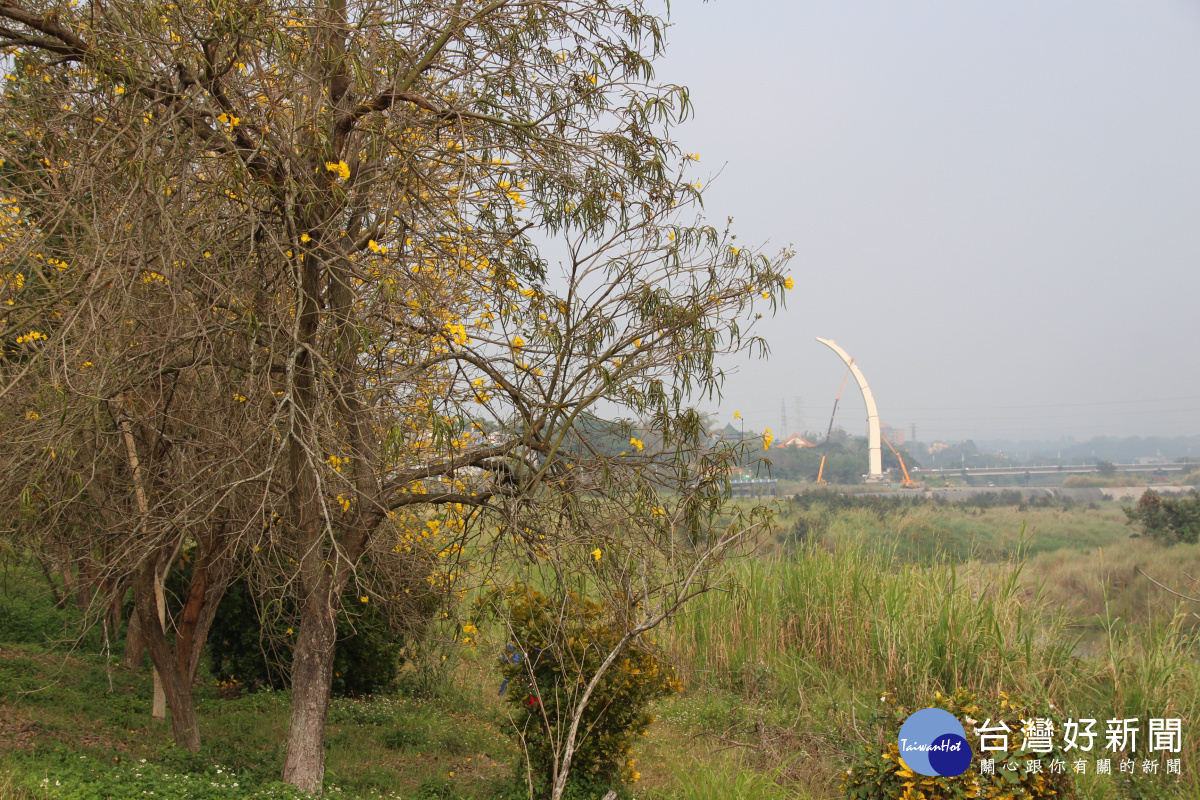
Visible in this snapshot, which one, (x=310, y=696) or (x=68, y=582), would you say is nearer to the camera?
(x=310, y=696)

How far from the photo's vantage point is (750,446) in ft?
12.4

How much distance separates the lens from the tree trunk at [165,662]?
14.7 ft

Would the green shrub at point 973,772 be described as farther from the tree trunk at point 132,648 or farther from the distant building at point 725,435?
the tree trunk at point 132,648

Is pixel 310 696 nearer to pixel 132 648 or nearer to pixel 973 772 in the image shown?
pixel 973 772

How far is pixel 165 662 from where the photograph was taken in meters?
4.65

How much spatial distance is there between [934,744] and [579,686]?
1.77 meters

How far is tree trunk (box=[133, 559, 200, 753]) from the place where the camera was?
4.49 meters

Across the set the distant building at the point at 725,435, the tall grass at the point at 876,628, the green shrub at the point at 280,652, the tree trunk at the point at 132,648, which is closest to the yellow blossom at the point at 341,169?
the distant building at the point at 725,435

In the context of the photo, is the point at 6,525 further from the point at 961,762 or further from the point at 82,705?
the point at 961,762

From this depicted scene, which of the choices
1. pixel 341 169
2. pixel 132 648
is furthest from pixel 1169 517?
pixel 132 648

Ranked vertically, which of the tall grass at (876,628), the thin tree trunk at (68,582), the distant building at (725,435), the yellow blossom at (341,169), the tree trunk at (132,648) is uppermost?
the yellow blossom at (341,169)

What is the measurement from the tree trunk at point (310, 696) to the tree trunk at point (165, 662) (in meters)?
0.95

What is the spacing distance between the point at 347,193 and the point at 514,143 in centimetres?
104

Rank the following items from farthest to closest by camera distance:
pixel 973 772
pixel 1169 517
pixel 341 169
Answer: pixel 1169 517 < pixel 973 772 < pixel 341 169
